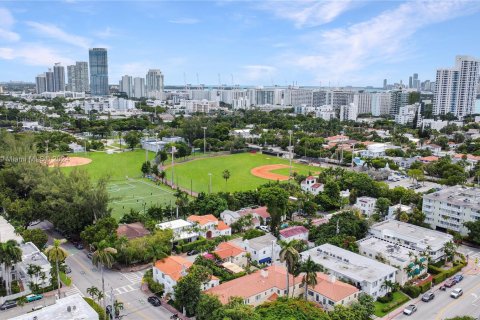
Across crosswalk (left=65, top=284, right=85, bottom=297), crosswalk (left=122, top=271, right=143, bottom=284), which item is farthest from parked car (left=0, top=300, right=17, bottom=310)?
crosswalk (left=122, top=271, right=143, bottom=284)

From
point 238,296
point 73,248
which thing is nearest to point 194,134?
point 73,248

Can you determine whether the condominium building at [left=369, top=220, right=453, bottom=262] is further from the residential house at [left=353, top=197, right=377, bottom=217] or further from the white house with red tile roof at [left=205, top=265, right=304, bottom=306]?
the white house with red tile roof at [left=205, top=265, right=304, bottom=306]

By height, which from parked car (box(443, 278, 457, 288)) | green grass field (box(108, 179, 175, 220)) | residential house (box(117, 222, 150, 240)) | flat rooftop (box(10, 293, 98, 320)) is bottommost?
parked car (box(443, 278, 457, 288))

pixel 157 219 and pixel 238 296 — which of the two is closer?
pixel 238 296

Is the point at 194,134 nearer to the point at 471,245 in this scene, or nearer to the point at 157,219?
the point at 157,219

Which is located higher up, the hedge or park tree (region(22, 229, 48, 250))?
park tree (region(22, 229, 48, 250))
